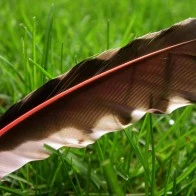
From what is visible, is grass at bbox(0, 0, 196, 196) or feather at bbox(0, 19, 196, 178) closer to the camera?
feather at bbox(0, 19, 196, 178)

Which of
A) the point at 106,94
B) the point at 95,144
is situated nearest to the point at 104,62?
the point at 106,94

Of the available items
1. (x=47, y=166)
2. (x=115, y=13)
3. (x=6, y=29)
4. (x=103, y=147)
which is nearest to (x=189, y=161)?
(x=103, y=147)

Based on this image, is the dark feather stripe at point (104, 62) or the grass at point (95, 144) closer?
the dark feather stripe at point (104, 62)

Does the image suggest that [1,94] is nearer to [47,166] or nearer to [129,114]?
[47,166]

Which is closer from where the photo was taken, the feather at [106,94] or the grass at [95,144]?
the feather at [106,94]

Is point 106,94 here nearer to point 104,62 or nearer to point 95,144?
point 104,62
